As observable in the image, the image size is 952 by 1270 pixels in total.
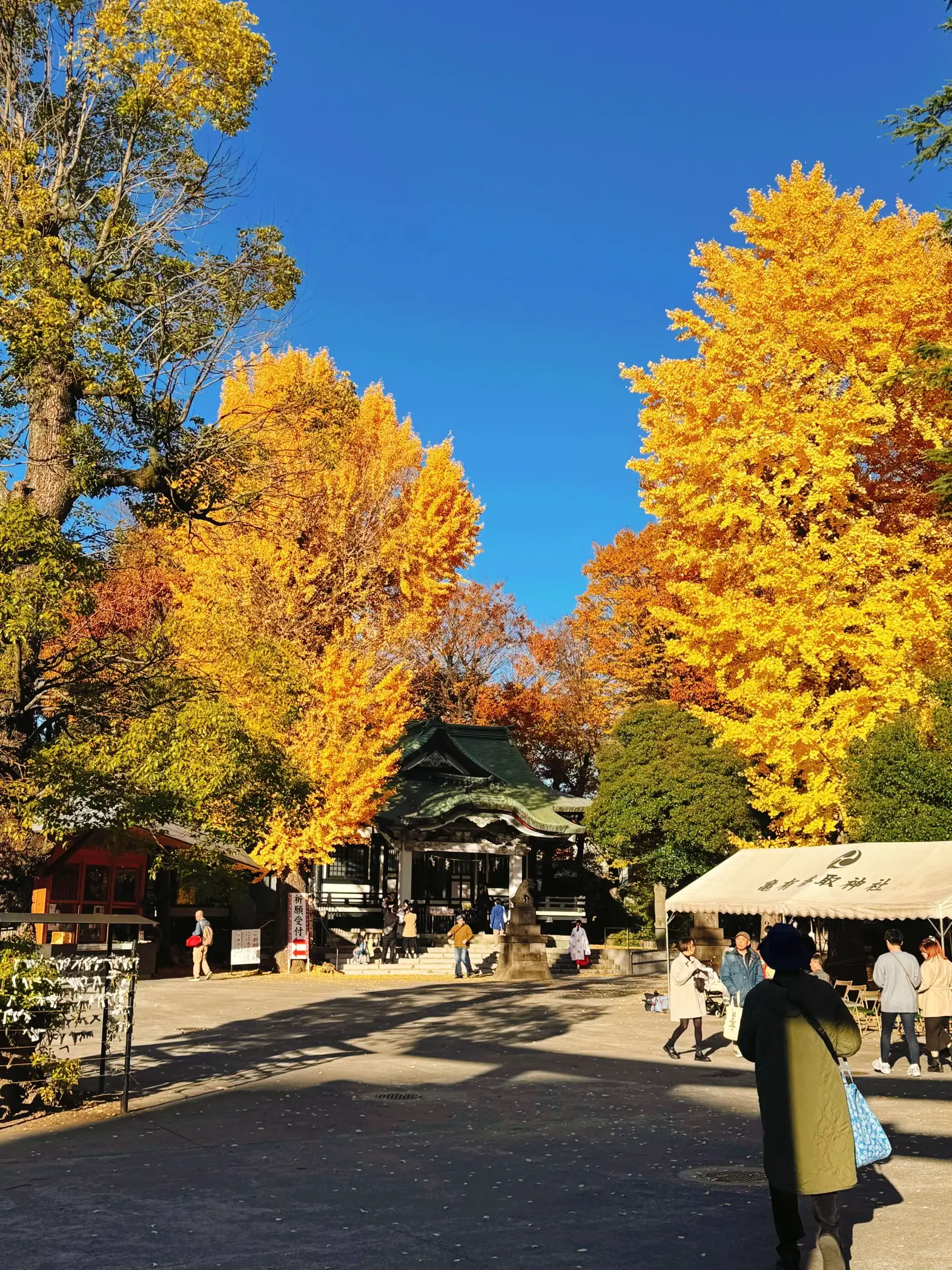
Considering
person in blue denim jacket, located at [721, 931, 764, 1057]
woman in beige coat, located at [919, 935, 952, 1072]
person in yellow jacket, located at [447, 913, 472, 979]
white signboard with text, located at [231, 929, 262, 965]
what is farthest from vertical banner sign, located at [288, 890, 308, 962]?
woman in beige coat, located at [919, 935, 952, 1072]

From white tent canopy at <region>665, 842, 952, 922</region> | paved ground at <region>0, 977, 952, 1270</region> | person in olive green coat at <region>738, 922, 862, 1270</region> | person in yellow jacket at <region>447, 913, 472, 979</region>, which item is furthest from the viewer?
person in yellow jacket at <region>447, 913, 472, 979</region>

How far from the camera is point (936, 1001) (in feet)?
41.7

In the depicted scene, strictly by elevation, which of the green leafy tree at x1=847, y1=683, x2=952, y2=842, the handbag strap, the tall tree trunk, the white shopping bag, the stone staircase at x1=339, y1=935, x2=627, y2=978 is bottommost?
the stone staircase at x1=339, y1=935, x2=627, y2=978

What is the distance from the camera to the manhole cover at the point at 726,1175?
23.1 feet

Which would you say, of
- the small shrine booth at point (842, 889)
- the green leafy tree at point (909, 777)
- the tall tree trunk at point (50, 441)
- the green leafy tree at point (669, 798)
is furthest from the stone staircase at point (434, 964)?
the tall tree trunk at point (50, 441)

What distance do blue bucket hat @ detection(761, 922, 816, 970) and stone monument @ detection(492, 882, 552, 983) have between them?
72.0 feet

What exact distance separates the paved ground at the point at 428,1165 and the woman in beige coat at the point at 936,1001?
890 mm

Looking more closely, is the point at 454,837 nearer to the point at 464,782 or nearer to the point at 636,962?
the point at 464,782

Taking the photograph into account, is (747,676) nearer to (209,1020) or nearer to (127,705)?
(209,1020)

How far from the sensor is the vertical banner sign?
1064 inches

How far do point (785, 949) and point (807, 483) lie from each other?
1822 cm

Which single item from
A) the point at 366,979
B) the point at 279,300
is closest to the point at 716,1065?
the point at 279,300

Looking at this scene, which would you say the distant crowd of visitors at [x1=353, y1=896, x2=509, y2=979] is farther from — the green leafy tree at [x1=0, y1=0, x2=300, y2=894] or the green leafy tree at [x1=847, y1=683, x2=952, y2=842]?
the green leafy tree at [x1=0, y1=0, x2=300, y2=894]

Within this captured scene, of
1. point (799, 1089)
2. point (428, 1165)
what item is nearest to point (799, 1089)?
point (799, 1089)
